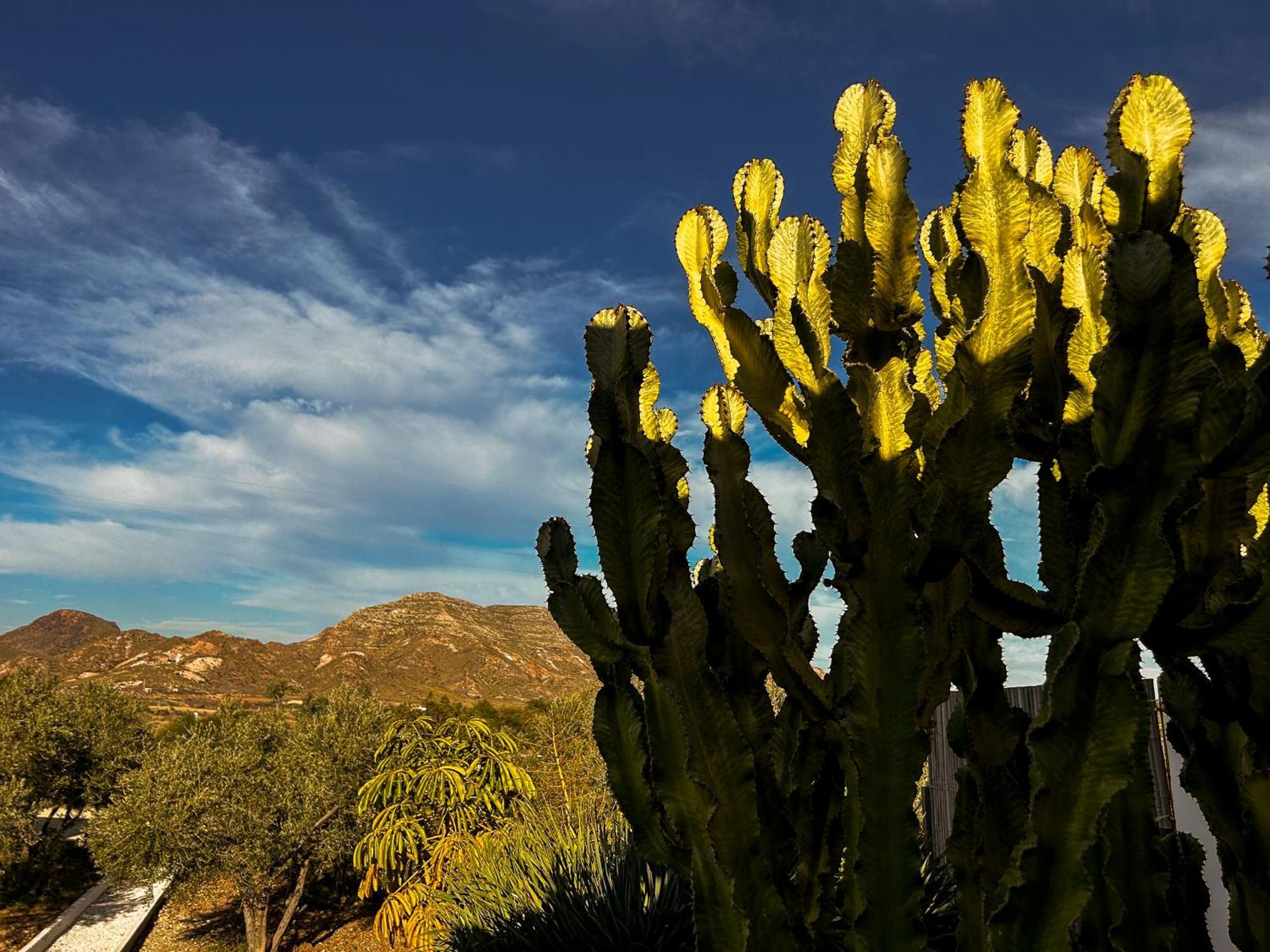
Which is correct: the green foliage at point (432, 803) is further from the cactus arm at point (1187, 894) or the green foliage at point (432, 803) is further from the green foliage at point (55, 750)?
the green foliage at point (55, 750)

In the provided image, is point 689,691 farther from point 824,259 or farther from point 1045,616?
point 824,259

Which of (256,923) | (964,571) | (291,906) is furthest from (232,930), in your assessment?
(964,571)

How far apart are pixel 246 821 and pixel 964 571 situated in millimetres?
16831

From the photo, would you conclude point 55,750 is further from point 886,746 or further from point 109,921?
point 886,746

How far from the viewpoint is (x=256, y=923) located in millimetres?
16203

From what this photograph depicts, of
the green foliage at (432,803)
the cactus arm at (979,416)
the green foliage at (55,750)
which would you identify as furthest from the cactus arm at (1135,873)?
the green foliage at (55,750)

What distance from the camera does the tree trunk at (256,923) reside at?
16047 mm

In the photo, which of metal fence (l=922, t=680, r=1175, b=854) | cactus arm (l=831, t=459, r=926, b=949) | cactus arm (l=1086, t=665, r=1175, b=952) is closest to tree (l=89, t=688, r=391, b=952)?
metal fence (l=922, t=680, r=1175, b=854)

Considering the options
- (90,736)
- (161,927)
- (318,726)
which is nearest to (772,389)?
(318,726)

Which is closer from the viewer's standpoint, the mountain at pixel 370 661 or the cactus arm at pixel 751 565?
the cactus arm at pixel 751 565

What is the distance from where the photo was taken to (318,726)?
18.4m

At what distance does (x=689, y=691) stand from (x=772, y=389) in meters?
0.97

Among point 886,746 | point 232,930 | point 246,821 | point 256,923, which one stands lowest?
point 232,930

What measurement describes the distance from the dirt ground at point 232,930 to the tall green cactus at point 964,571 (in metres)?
16.4
